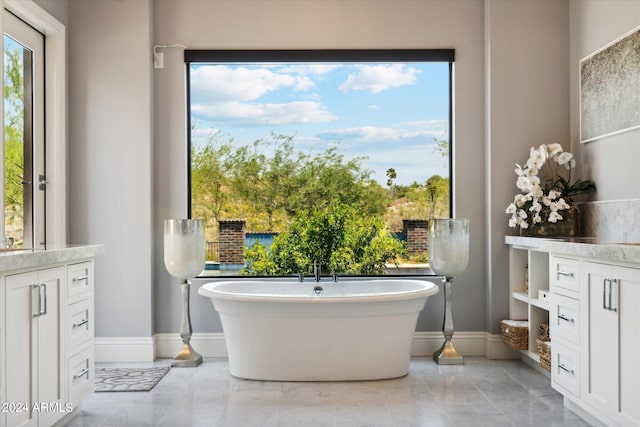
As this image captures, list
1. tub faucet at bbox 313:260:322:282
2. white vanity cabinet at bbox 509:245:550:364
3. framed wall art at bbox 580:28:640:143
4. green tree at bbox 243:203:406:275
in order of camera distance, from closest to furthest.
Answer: framed wall art at bbox 580:28:640:143 < white vanity cabinet at bbox 509:245:550:364 < tub faucet at bbox 313:260:322:282 < green tree at bbox 243:203:406:275

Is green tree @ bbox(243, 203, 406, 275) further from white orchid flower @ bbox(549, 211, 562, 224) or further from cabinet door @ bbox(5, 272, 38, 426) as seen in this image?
cabinet door @ bbox(5, 272, 38, 426)

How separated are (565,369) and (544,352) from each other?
2.00 ft

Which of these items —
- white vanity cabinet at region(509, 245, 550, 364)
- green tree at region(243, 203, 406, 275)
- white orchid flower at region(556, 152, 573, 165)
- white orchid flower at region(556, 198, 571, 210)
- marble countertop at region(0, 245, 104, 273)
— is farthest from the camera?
green tree at region(243, 203, 406, 275)

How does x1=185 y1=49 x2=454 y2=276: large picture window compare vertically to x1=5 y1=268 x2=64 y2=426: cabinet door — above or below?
→ above

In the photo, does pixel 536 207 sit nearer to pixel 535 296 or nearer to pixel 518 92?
pixel 535 296

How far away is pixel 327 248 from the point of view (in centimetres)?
502

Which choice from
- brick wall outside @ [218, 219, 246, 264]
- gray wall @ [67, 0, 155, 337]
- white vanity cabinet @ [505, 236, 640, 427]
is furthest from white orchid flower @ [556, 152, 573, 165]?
gray wall @ [67, 0, 155, 337]

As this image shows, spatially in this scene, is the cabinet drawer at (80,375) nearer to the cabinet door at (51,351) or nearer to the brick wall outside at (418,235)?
the cabinet door at (51,351)

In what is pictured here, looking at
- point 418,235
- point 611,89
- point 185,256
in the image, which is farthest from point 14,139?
point 611,89

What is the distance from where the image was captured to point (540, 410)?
3.47 metres

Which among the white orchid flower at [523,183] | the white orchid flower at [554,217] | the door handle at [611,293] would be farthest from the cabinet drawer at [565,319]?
the white orchid flower at [523,183]

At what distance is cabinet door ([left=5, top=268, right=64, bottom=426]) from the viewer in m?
2.54

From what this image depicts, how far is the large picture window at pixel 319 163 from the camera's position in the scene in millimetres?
5051

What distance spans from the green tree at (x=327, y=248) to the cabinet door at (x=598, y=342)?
2150 mm
